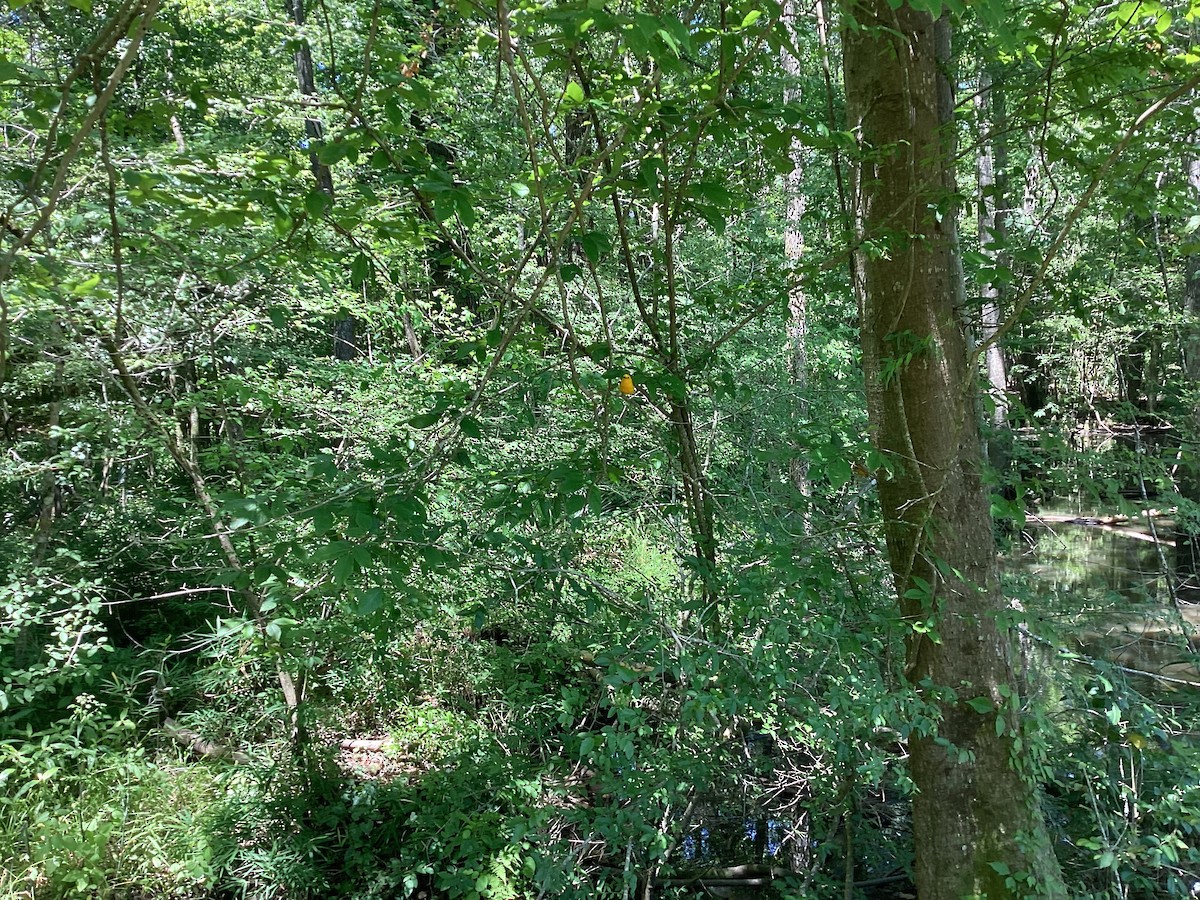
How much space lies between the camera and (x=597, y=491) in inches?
76.4

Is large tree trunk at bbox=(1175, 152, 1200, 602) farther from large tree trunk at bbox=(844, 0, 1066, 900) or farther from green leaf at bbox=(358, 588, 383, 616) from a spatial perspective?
green leaf at bbox=(358, 588, 383, 616)

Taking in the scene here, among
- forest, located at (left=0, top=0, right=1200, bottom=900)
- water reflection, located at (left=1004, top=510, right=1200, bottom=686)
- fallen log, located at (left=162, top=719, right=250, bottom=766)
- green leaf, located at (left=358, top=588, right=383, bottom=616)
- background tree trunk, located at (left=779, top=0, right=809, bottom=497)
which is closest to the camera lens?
green leaf, located at (left=358, top=588, right=383, bottom=616)

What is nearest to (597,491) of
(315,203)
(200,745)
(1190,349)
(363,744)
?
(315,203)

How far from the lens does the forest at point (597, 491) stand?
77.0 inches

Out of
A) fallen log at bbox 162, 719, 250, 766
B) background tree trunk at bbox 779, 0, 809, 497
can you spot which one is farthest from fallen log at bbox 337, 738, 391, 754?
background tree trunk at bbox 779, 0, 809, 497

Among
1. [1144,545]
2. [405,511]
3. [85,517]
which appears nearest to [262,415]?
[85,517]

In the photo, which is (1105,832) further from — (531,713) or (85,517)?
(85,517)

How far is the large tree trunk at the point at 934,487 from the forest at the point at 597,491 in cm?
1

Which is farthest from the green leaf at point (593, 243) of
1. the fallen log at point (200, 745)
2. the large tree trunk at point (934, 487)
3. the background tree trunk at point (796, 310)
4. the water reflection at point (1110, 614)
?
the fallen log at point (200, 745)

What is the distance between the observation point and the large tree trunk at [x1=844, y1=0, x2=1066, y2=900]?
2252mm

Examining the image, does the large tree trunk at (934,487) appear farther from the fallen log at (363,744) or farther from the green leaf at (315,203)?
the fallen log at (363,744)

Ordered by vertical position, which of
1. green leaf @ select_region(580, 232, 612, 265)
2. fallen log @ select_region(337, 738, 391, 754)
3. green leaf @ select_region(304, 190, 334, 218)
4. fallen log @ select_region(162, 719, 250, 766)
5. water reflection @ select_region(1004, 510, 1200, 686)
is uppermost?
green leaf @ select_region(304, 190, 334, 218)

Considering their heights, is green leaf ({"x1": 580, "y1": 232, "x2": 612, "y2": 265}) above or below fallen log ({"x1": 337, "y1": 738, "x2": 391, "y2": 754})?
above

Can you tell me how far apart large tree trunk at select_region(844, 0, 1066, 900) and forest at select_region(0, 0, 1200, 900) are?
0.01 metres
